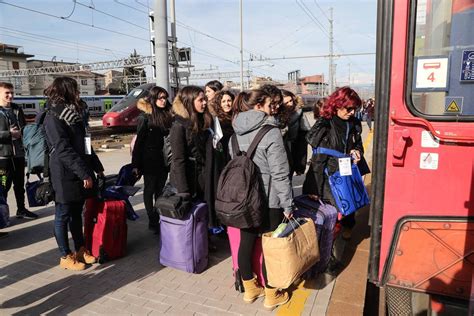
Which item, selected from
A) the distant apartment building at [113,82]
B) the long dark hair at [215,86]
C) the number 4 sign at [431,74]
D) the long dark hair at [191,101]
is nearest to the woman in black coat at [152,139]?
the long dark hair at [215,86]

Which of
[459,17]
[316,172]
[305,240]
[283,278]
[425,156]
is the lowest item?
[283,278]

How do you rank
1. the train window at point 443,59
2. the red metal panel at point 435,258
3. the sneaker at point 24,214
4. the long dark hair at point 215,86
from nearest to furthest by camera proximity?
1. the train window at point 443,59
2. the red metal panel at point 435,258
3. the long dark hair at point 215,86
4. the sneaker at point 24,214

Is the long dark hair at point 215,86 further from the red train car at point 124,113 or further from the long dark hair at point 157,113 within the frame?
the red train car at point 124,113

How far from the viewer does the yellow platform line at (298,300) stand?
283 centimetres

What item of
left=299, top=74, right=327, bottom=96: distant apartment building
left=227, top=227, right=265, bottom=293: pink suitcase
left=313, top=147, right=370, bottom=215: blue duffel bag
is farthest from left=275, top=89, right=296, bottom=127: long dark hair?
left=299, top=74, right=327, bottom=96: distant apartment building

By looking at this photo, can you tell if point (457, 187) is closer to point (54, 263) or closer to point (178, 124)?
point (178, 124)

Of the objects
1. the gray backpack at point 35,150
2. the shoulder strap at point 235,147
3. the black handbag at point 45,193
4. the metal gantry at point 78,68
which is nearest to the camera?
the shoulder strap at point 235,147

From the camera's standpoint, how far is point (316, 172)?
364cm

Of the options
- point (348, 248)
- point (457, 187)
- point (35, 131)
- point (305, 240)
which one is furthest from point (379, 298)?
point (35, 131)

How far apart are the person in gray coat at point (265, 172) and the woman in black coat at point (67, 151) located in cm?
149

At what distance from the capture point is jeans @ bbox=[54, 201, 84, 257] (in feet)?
11.1

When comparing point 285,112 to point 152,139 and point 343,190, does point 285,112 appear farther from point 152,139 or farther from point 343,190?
point 152,139

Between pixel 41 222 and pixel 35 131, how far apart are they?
5.25 feet

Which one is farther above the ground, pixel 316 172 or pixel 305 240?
pixel 316 172
